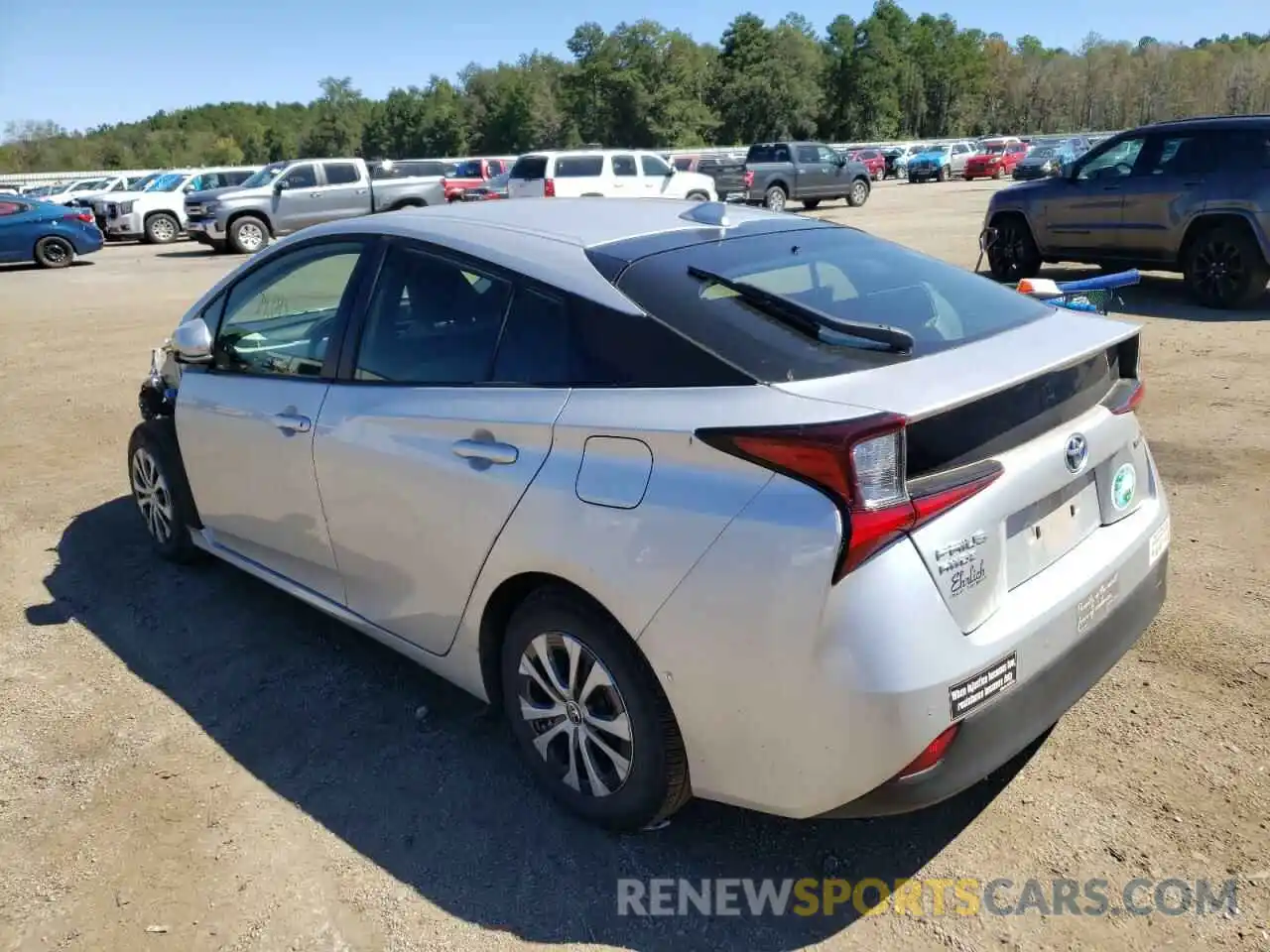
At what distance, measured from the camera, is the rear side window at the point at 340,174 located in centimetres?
2406

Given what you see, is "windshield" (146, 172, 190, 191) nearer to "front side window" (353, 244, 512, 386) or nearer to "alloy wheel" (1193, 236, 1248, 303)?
"alloy wheel" (1193, 236, 1248, 303)

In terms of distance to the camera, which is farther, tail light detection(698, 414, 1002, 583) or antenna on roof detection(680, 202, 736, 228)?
antenna on roof detection(680, 202, 736, 228)

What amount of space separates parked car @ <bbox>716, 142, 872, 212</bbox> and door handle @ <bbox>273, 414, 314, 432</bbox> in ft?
90.1

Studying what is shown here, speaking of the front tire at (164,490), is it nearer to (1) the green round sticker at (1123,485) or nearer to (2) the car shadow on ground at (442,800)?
(2) the car shadow on ground at (442,800)

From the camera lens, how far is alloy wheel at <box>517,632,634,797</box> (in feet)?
9.08

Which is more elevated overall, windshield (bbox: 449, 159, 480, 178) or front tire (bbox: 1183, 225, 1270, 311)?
windshield (bbox: 449, 159, 480, 178)

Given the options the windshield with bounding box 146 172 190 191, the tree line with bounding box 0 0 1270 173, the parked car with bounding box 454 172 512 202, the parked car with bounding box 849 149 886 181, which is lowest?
the parked car with bounding box 454 172 512 202

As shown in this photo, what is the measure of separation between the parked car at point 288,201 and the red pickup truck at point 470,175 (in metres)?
3.24

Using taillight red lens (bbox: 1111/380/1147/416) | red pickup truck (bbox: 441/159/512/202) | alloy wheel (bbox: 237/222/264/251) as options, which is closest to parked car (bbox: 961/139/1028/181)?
red pickup truck (bbox: 441/159/512/202)

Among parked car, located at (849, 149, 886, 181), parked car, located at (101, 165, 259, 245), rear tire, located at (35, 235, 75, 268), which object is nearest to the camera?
rear tire, located at (35, 235, 75, 268)

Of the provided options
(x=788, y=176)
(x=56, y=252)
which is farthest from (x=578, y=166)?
(x=56, y=252)

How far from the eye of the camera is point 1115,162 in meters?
11.5

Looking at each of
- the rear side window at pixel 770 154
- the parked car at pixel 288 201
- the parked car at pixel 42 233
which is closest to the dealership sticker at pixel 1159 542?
the parked car at pixel 288 201

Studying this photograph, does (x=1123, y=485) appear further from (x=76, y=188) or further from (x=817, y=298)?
(x=76, y=188)
